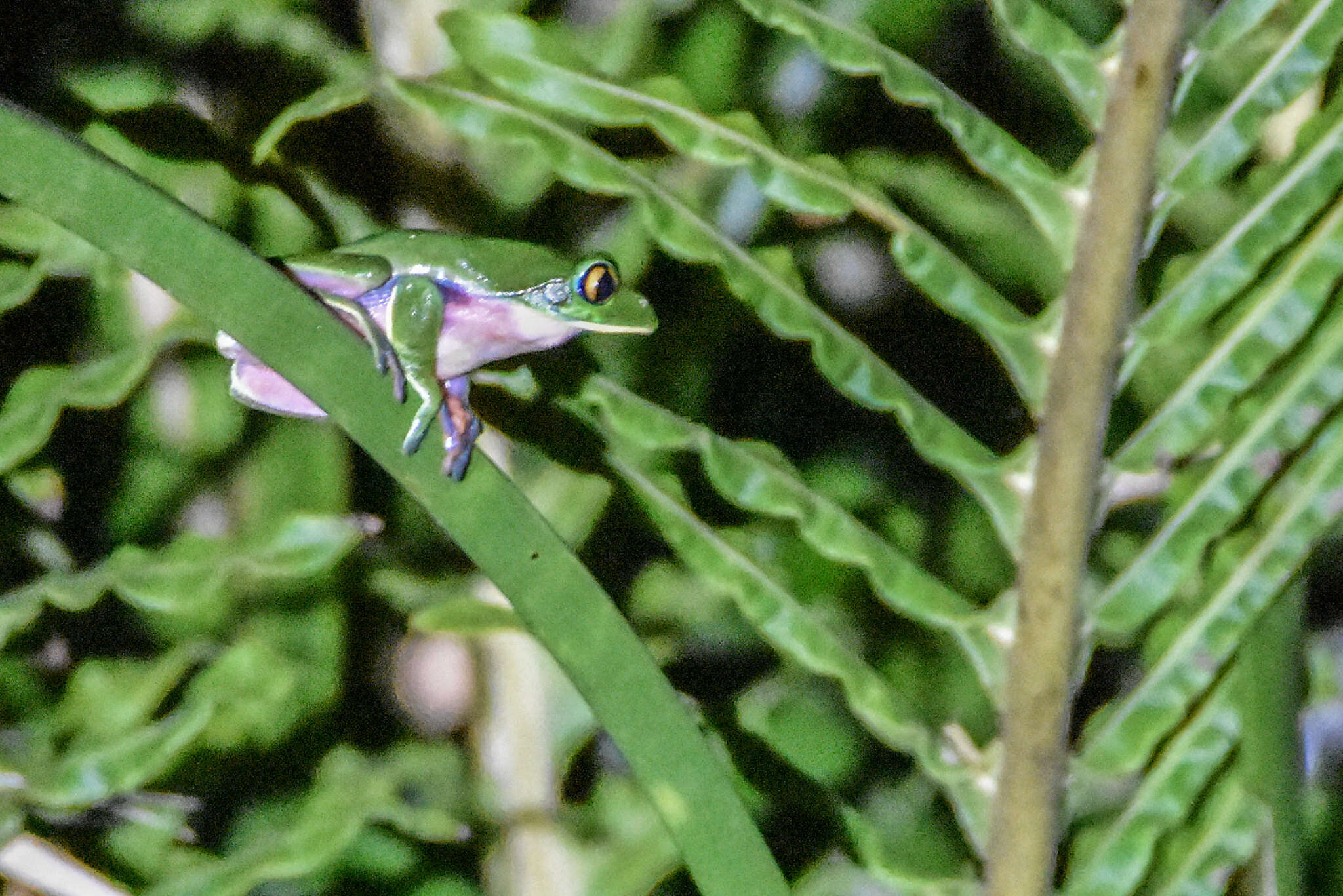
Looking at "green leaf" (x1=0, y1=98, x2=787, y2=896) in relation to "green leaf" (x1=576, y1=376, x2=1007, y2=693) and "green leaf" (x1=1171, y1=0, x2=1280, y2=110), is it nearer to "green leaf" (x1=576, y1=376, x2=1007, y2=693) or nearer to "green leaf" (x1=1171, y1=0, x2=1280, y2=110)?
"green leaf" (x1=576, y1=376, x2=1007, y2=693)

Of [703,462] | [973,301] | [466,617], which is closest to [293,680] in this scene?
[466,617]

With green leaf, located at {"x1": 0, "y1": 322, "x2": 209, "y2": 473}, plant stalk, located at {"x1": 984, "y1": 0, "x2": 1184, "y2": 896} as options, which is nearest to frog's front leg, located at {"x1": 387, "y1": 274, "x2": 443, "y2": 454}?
green leaf, located at {"x1": 0, "y1": 322, "x2": 209, "y2": 473}

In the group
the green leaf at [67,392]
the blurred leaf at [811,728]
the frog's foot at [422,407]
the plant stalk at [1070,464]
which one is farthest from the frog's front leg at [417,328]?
the blurred leaf at [811,728]

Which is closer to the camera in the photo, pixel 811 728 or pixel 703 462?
pixel 703 462

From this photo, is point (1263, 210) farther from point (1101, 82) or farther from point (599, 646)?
point (599, 646)

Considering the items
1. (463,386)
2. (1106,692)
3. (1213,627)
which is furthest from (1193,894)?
(463,386)

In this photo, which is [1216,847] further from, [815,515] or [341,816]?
[341,816]

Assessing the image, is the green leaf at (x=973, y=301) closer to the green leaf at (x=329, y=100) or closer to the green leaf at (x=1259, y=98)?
the green leaf at (x=1259, y=98)
